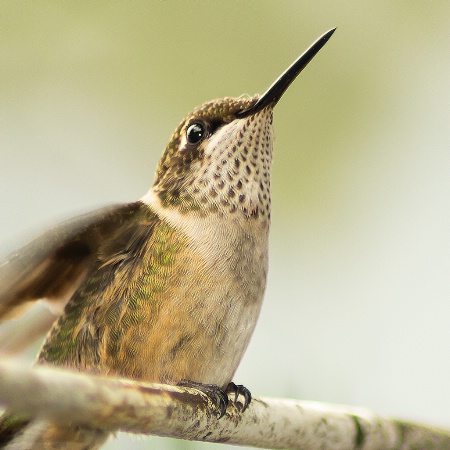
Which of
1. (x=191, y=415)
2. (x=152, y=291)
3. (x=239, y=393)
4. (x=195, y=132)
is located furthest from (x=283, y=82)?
(x=191, y=415)

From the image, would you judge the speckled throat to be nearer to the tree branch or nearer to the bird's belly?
the bird's belly

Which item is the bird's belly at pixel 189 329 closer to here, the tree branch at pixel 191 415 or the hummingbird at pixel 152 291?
the hummingbird at pixel 152 291

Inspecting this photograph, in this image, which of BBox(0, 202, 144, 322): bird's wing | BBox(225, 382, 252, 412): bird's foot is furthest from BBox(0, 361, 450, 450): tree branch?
BBox(0, 202, 144, 322): bird's wing

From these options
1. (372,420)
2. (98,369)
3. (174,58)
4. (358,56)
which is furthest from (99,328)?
(358,56)

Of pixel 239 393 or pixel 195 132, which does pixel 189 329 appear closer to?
pixel 239 393

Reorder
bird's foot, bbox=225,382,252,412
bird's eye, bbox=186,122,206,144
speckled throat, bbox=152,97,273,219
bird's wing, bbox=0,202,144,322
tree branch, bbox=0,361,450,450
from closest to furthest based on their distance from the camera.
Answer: tree branch, bbox=0,361,450,450 < bird's wing, bbox=0,202,144,322 < bird's foot, bbox=225,382,252,412 < speckled throat, bbox=152,97,273,219 < bird's eye, bbox=186,122,206,144

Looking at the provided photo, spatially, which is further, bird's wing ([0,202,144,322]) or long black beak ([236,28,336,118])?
long black beak ([236,28,336,118])
